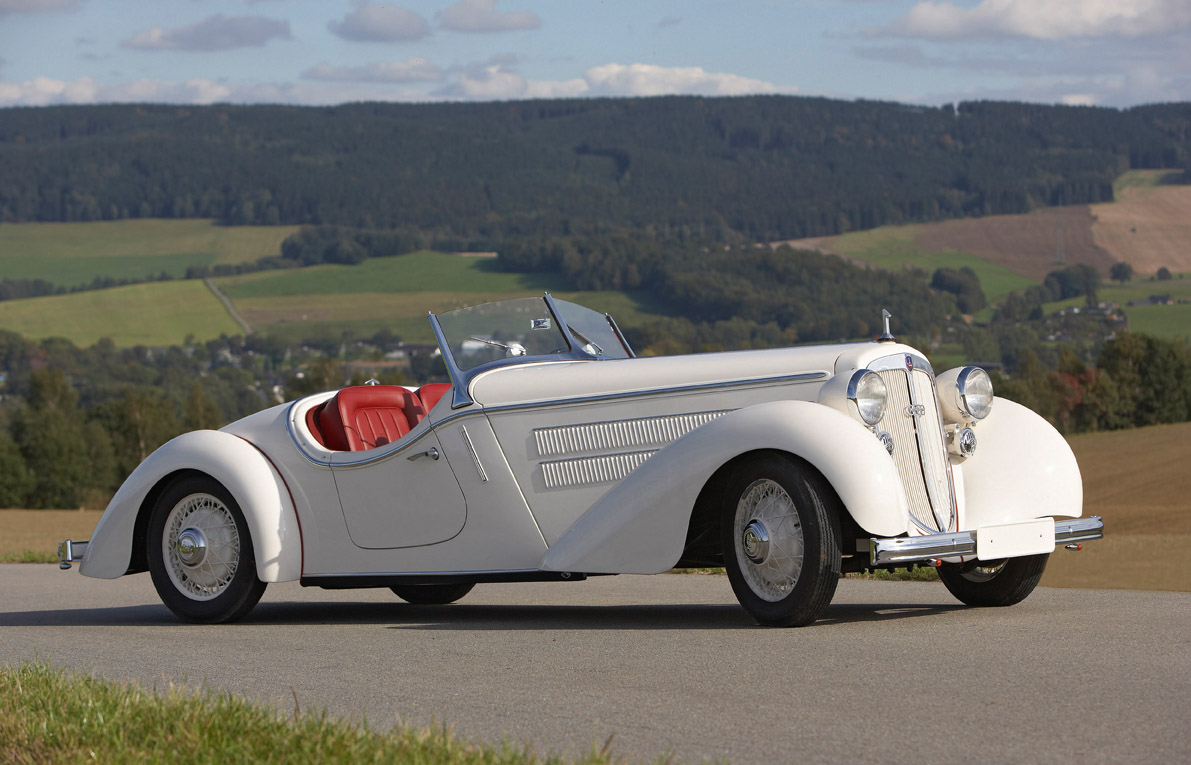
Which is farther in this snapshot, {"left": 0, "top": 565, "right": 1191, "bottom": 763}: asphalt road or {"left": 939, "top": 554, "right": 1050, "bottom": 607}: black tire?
{"left": 939, "top": 554, "right": 1050, "bottom": 607}: black tire

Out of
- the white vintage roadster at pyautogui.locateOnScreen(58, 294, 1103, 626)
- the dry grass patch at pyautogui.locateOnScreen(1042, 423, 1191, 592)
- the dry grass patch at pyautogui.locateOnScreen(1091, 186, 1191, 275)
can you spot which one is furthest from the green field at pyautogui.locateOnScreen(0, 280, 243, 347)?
the white vintage roadster at pyautogui.locateOnScreen(58, 294, 1103, 626)

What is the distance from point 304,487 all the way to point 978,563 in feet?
12.3

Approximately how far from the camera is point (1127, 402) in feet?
241

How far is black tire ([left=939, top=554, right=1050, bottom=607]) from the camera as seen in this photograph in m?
6.95

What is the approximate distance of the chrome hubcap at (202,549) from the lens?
7.62 m

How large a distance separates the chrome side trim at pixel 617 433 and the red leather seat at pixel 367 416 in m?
1.35

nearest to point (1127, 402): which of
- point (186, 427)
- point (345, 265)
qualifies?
point (186, 427)

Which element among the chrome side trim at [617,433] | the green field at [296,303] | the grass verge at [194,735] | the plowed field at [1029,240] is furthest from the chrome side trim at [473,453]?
the plowed field at [1029,240]

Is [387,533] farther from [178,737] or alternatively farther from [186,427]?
[186,427]

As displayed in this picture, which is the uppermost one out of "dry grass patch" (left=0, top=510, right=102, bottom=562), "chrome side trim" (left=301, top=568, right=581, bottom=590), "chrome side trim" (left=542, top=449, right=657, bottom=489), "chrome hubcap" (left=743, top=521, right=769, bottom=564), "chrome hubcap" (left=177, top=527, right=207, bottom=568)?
"chrome side trim" (left=542, top=449, right=657, bottom=489)

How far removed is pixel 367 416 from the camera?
7.98m

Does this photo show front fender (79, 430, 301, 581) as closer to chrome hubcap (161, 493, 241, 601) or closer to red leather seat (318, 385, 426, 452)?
chrome hubcap (161, 493, 241, 601)

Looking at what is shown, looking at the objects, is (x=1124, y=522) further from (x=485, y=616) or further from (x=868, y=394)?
(x=868, y=394)

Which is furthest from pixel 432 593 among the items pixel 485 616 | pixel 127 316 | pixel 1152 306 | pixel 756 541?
pixel 127 316
